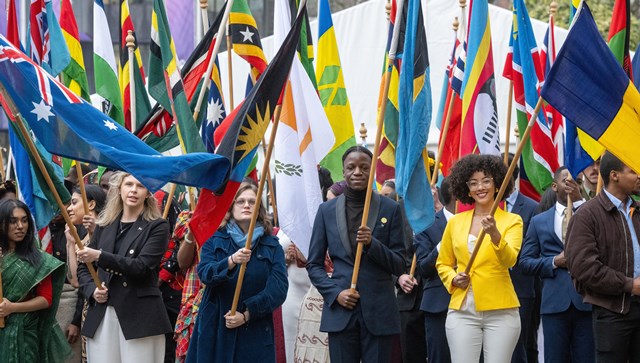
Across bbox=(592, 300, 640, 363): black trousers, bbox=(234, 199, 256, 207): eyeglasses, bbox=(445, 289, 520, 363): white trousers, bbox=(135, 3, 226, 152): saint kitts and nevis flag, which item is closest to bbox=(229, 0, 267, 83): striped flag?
bbox=(135, 3, 226, 152): saint kitts and nevis flag

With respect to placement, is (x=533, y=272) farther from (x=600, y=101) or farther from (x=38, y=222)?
(x=38, y=222)

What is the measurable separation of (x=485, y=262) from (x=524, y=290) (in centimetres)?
183

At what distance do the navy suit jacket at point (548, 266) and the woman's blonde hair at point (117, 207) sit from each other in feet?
10.2

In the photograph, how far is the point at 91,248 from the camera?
385 inches

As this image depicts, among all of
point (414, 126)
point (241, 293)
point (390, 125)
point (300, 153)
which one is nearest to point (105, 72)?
point (390, 125)

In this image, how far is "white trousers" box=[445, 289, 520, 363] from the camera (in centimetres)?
924

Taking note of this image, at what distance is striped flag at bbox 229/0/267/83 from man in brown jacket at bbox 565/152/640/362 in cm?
410

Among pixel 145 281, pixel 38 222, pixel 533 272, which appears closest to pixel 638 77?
pixel 533 272

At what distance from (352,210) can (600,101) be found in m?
2.34

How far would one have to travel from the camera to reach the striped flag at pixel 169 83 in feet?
32.0

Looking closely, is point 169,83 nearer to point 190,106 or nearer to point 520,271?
point 190,106

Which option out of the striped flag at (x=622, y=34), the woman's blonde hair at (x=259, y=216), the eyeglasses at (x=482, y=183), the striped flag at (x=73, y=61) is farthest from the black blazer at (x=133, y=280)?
the striped flag at (x=622, y=34)

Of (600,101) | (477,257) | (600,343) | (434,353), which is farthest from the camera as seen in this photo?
(434,353)

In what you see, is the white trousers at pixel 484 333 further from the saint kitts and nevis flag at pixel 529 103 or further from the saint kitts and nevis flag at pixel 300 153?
the saint kitts and nevis flag at pixel 529 103
